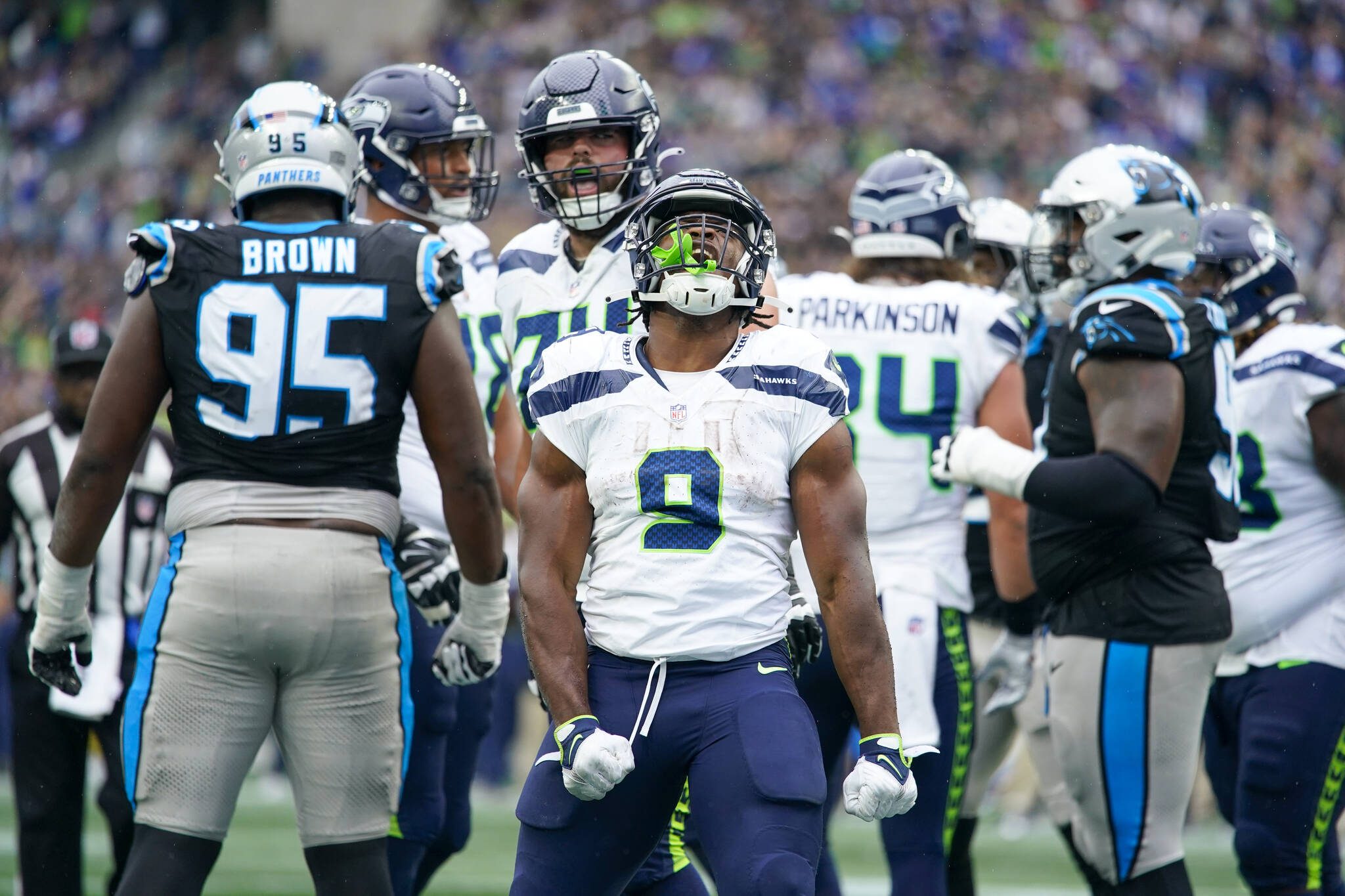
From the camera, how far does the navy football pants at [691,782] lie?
3.08 meters

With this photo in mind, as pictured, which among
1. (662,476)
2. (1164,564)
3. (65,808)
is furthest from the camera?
(65,808)

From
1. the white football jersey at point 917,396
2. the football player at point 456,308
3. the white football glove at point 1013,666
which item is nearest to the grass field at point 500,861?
the white football glove at point 1013,666

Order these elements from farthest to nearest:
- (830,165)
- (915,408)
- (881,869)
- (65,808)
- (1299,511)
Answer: (830,165)
(881,869)
(65,808)
(1299,511)
(915,408)

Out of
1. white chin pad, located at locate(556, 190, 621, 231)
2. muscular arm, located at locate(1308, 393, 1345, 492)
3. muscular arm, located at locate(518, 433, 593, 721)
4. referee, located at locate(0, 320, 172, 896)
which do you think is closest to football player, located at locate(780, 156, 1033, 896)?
white chin pad, located at locate(556, 190, 621, 231)

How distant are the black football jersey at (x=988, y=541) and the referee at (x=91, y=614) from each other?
285 centimetres

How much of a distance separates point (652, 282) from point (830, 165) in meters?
13.8

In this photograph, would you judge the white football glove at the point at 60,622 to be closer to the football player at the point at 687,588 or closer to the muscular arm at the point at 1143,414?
the football player at the point at 687,588

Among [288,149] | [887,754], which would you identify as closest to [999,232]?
[288,149]

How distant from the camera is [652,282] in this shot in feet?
11.2

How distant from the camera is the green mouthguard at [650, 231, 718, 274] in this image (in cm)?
339

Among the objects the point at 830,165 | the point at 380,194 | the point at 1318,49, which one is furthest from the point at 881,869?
the point at 1318,49

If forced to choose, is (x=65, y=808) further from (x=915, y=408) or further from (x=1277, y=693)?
(x=1277, y=693)

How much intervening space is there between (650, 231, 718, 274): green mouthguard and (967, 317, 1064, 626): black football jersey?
9.21 ft

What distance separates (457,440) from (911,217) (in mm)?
1754
